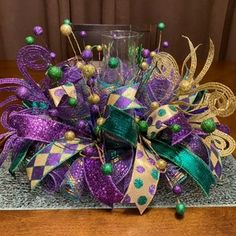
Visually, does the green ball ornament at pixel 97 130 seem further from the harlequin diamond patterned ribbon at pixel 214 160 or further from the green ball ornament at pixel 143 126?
the harlequin diamond patterned ribbon at pixel 214 160

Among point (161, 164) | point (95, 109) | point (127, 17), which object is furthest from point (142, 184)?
point (127, 17)

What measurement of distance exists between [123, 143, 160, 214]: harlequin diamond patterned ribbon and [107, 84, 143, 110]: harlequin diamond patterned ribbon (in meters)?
0.09

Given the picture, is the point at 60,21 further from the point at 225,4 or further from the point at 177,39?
the point at 225,4

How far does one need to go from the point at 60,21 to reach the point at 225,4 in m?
0.91

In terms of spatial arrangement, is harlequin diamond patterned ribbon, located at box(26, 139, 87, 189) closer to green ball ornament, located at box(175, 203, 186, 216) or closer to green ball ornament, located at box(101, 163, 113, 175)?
green ball ornament, located at box(101, 163, 113, 175)

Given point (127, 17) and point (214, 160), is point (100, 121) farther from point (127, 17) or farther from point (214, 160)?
point (127, 17)

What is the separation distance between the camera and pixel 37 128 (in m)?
0.64

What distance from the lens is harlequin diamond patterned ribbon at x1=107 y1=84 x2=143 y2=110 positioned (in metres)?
0.59

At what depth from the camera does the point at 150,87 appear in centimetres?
68

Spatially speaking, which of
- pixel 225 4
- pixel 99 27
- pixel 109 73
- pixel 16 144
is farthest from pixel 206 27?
pixel 16 144

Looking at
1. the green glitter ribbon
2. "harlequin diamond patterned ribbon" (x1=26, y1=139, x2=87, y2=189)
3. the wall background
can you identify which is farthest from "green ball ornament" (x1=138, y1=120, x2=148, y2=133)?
the wall background

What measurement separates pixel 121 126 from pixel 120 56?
8.3 inches

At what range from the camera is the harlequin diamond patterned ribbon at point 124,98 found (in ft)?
1.93

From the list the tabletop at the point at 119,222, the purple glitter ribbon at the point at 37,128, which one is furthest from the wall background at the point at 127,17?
the tabletop at the point at 119,222
